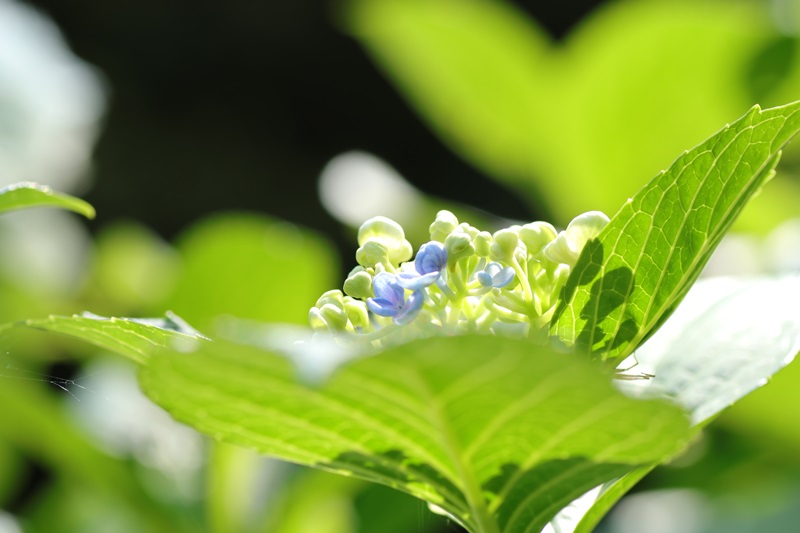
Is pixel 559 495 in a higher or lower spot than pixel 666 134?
lower

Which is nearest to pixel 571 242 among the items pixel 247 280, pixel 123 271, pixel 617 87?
pixel 247 280

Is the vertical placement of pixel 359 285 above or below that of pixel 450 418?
above

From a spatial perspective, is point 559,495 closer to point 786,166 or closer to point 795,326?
point 795,326

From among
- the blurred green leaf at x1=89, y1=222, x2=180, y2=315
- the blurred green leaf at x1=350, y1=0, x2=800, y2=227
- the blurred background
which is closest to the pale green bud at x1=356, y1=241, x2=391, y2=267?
the blurred background

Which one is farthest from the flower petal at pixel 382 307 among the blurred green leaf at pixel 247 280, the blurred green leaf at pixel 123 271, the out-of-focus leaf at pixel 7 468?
the blurred green leaf at pixel 123 271

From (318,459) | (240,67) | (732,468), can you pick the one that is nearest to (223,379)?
(318,459)

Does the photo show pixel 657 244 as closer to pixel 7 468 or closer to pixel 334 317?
pixel 334 317

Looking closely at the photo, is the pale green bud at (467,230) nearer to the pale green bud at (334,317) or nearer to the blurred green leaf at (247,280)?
the pale green bud at (334,317)
